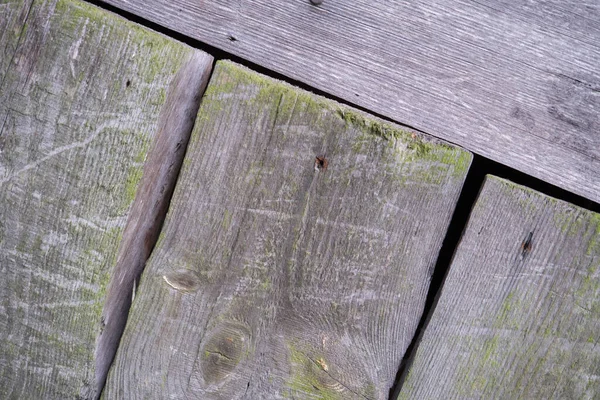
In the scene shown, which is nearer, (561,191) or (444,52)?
(444,52)

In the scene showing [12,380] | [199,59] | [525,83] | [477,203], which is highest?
[525,83]

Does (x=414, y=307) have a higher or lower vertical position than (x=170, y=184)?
lower

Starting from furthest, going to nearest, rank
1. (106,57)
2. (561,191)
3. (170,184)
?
(561,191), (170,184), (106,57)

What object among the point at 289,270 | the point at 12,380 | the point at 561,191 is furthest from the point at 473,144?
the point at 12,380

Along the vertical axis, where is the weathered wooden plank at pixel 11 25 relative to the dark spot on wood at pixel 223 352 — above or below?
above

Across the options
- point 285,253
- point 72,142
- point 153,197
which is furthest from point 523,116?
point 72,142

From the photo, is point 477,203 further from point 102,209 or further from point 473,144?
point 102,209

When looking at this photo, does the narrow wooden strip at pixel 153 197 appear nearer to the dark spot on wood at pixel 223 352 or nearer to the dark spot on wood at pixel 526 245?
the dark spot on wood at pixel 223 352

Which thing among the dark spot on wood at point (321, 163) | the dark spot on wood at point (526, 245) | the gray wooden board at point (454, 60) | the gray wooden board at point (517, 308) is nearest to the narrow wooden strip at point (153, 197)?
the gray wooden board at point (454, 60)
